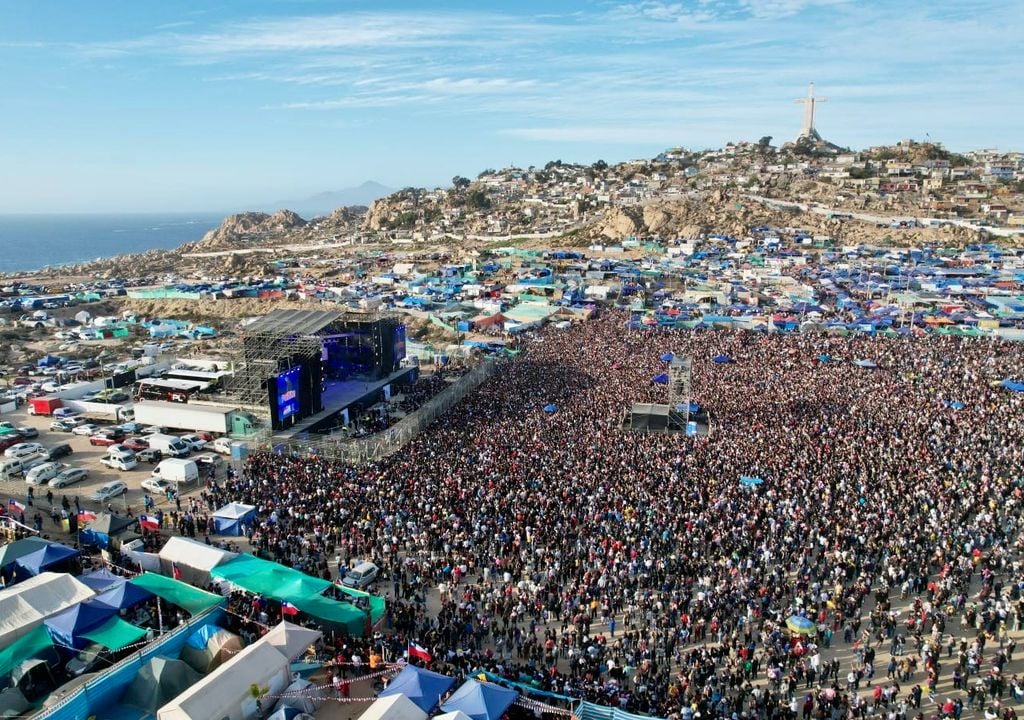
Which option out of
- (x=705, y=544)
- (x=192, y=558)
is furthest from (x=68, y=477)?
(x=705, y=544)

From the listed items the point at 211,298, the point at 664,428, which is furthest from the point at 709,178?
the point at 664,428

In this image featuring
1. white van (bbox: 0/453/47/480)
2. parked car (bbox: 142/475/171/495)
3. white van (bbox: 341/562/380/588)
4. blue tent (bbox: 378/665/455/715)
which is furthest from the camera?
white van (bbox: 0/453/47/480)

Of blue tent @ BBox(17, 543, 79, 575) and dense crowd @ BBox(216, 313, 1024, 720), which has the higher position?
blue tent @ BBox(17, 543, 79, 575)

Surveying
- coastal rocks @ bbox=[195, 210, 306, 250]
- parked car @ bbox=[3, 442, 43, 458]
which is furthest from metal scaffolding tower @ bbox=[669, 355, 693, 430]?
coastal rocks @ bbox=[195, 210, 306, 250]

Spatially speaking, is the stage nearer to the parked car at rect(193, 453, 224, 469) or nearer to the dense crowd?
the parked car at rect(193, 453, 224, 469)

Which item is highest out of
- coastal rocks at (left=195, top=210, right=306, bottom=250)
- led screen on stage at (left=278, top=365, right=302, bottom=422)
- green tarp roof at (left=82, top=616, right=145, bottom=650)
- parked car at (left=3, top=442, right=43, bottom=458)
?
coastal rocks at (left=195, top=210, right=306, bottom=250)

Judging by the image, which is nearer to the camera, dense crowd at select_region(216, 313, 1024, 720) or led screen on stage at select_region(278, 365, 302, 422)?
dense crowd at select_region(216, 313, 1024, 720)

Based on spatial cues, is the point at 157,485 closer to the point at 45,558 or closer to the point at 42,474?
the point at 42,474

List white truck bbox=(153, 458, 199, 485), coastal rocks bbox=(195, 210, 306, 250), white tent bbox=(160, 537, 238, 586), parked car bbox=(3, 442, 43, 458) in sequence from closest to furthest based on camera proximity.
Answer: white tent bbox=(160, 537, 238, 586), white truck bbox=(153, 458, 199, 485), parked car bbox=(3, 442, 43, 458), coastal rocks bbox=(195, 210, 306, 250)
